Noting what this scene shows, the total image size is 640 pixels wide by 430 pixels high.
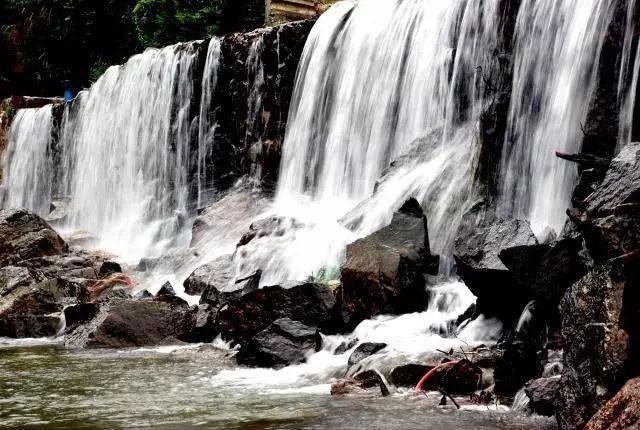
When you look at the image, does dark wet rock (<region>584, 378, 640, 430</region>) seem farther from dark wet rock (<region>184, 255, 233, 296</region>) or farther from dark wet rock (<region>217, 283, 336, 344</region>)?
dark wet rock (<region>184, 255, 233, 296</region>)

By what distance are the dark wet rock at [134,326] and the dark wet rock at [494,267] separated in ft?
13.2

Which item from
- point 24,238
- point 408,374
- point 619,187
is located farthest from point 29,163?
point 619,187

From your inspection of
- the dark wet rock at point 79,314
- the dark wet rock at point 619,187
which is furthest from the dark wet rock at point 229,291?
the dark wet rock at point 619,187

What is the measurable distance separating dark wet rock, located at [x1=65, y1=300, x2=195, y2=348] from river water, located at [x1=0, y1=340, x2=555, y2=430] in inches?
53.1

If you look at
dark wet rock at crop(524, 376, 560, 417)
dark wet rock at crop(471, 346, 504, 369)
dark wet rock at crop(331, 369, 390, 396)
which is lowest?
dark wet rock at crop(331, 369, 390, 396)

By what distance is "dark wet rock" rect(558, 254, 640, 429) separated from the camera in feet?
14.2

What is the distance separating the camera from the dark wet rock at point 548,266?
20.7 feet

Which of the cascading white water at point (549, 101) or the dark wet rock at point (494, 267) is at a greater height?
the cascading white water at point (549, 101)

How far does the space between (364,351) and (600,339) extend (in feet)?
9.74

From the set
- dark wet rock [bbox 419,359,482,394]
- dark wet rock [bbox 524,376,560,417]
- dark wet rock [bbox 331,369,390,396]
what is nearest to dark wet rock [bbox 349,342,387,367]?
dark wet rock [bbox 331,369,390,396]

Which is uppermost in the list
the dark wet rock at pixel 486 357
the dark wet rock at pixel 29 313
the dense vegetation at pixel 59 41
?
the dense vegetation at pixel 59 41

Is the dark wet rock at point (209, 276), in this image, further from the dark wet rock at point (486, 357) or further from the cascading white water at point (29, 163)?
the cascading white water at point (29, 163)

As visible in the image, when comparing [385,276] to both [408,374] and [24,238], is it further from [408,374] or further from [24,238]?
[24,238]

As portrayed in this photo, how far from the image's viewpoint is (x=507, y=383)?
5672 millimetres
